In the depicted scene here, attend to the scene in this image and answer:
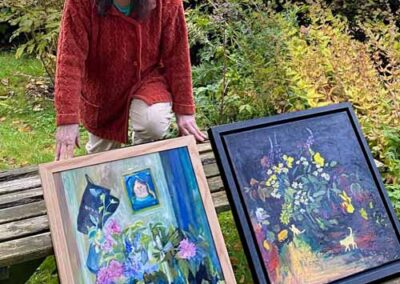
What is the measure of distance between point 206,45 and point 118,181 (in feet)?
8.75

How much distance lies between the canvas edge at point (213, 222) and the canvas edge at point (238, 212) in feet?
0.21

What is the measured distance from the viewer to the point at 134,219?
6.30ft

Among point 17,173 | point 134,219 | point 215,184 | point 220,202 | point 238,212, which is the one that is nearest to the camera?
point 134,219

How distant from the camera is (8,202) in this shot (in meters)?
2.25

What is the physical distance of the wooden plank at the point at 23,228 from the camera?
2.05 meters

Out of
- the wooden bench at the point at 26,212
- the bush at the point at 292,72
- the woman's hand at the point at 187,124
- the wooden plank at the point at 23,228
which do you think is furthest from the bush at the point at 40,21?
the wooden plank at the point at 23,228

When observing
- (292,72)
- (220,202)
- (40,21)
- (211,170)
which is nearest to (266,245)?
(220,202)

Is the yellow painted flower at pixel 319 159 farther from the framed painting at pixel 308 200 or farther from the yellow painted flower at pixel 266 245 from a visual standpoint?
the yellow painted flower at pixel 266 245

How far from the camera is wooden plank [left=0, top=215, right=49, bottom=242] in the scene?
2047 mm

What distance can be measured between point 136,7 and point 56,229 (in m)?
0.89

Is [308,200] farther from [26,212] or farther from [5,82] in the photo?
[5,82]

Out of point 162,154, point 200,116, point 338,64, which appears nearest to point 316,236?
point 162,154

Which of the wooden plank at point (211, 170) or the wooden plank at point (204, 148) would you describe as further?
the wooden plank at point (204, 148)

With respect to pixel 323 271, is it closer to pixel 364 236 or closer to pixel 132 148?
pixel 364 236
